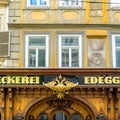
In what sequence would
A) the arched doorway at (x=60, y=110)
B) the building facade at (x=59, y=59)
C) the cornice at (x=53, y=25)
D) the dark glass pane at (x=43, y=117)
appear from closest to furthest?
the building facade at (x=59, y=59)
the arched doorway at (x=60, y=110)
the dark glass pane at (x=43, y=117)
the cornice at (x=53, y=25)

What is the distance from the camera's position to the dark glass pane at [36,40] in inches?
669

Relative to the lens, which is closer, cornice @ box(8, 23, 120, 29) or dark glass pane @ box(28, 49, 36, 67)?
dark glass pane @ box(28, 49, 36, 67)

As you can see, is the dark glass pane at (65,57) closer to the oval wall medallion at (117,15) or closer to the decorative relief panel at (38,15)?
the decorative relief panel at (38,15)

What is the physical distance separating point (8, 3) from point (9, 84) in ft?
11.6

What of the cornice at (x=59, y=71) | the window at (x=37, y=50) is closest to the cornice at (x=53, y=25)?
the window at (x=37, y=50)

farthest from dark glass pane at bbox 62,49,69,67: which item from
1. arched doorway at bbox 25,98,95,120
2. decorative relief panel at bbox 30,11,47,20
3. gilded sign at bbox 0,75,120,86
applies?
decorative relief panel at bbox 30,11,47,20

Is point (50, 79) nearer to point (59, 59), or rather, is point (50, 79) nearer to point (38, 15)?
point (59, 59)

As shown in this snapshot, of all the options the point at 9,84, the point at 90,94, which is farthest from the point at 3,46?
the point at 90,94

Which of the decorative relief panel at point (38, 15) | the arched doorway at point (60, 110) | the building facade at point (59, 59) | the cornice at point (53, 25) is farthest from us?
the decorative relief panel at point (38, 15)

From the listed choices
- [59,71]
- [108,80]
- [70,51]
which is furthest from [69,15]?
[108,80]

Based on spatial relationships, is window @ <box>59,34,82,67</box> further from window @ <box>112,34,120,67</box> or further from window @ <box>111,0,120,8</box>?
window @ <box>111,0,120,8</box>

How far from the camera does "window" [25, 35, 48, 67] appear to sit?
1689 centimetres

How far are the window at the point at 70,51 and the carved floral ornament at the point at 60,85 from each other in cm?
81

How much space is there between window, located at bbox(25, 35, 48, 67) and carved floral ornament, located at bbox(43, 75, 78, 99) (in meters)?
1.03
